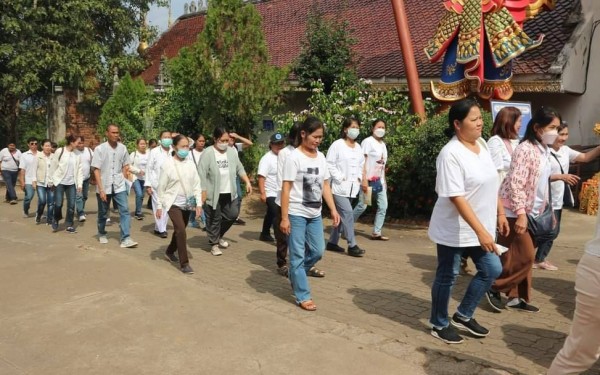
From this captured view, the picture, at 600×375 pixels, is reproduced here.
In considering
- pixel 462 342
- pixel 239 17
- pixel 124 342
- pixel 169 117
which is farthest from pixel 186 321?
pixel 169 117

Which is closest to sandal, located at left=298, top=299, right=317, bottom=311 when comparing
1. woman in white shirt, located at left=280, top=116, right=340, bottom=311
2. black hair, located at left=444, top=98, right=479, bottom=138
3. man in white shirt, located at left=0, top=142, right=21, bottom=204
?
woman in white shirt, located at left=280, top=116, right=340, bottom=311

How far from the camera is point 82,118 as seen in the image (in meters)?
20.8

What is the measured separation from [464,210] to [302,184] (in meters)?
1.71

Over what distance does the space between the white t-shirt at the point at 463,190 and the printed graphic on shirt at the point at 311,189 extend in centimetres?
136

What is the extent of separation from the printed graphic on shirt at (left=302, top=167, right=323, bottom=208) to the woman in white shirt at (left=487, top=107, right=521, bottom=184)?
168 cm

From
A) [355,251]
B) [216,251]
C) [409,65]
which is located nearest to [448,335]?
[355,251]

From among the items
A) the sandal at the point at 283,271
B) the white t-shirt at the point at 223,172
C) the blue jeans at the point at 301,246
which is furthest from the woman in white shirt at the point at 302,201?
the white t-shirt at the point at 223,172

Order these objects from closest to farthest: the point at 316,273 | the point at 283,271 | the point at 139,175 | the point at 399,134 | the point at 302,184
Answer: the point at 302,184, the point at 316,273, the point at 283,271, the point at 399,134, the point at 139,175

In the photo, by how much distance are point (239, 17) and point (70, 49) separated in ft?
27.2

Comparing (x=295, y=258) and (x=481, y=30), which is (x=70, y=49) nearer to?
(x=481, y=30)

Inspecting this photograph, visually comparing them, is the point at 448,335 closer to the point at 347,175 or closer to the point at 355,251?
the point at 355,251

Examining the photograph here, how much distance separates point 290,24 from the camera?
18859mm

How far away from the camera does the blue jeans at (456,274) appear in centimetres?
391

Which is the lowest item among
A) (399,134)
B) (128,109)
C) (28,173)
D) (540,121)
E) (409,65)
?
(28,173)
